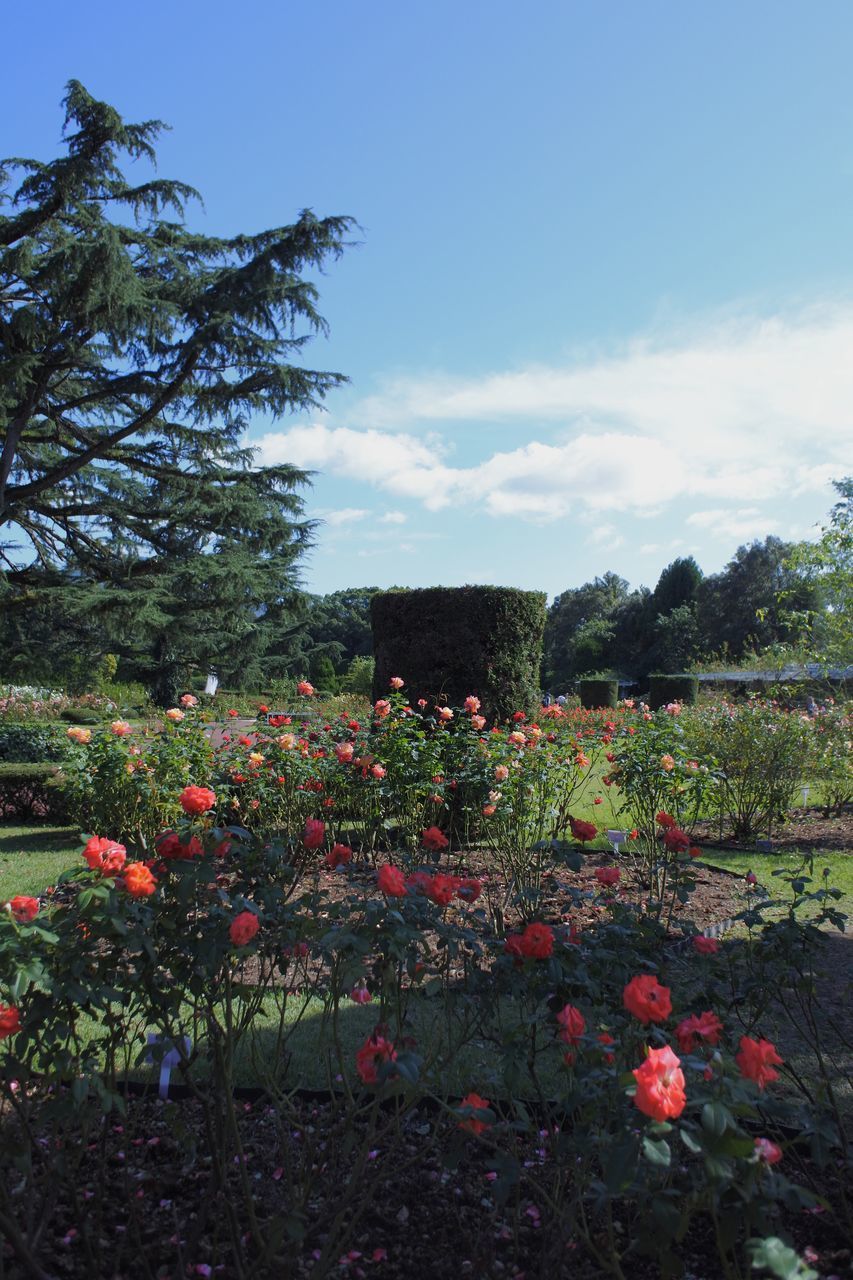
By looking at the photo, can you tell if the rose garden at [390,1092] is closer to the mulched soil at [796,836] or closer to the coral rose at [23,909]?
the coral rose at [23,909]

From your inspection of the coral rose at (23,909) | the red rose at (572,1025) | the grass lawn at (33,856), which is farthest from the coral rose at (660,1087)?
the grass lawn at (33,856)

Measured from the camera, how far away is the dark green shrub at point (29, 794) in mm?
7910

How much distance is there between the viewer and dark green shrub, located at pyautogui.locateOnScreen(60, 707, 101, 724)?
1575 cm

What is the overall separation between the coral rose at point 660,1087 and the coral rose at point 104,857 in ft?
3.27

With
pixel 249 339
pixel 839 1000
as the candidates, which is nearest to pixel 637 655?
pixel 249 339

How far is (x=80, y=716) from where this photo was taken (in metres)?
16.1

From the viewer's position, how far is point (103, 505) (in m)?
16.6

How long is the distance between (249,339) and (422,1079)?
13.8m

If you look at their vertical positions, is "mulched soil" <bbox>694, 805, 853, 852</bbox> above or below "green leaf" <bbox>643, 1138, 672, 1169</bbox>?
below

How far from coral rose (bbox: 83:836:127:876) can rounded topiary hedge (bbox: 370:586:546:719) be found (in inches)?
201

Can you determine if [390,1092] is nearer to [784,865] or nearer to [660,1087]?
[660,1087]

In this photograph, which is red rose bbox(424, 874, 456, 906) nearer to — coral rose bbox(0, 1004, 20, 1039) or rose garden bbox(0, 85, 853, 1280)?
rose garden bbox(0, 85, 853, 1280)

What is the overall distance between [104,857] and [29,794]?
7217 mm

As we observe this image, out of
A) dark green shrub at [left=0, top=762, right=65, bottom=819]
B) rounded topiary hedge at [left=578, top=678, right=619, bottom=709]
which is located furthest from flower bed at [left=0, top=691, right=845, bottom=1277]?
rounded topiary hedge at [left=578, top=678, right=619, bottom=709]
